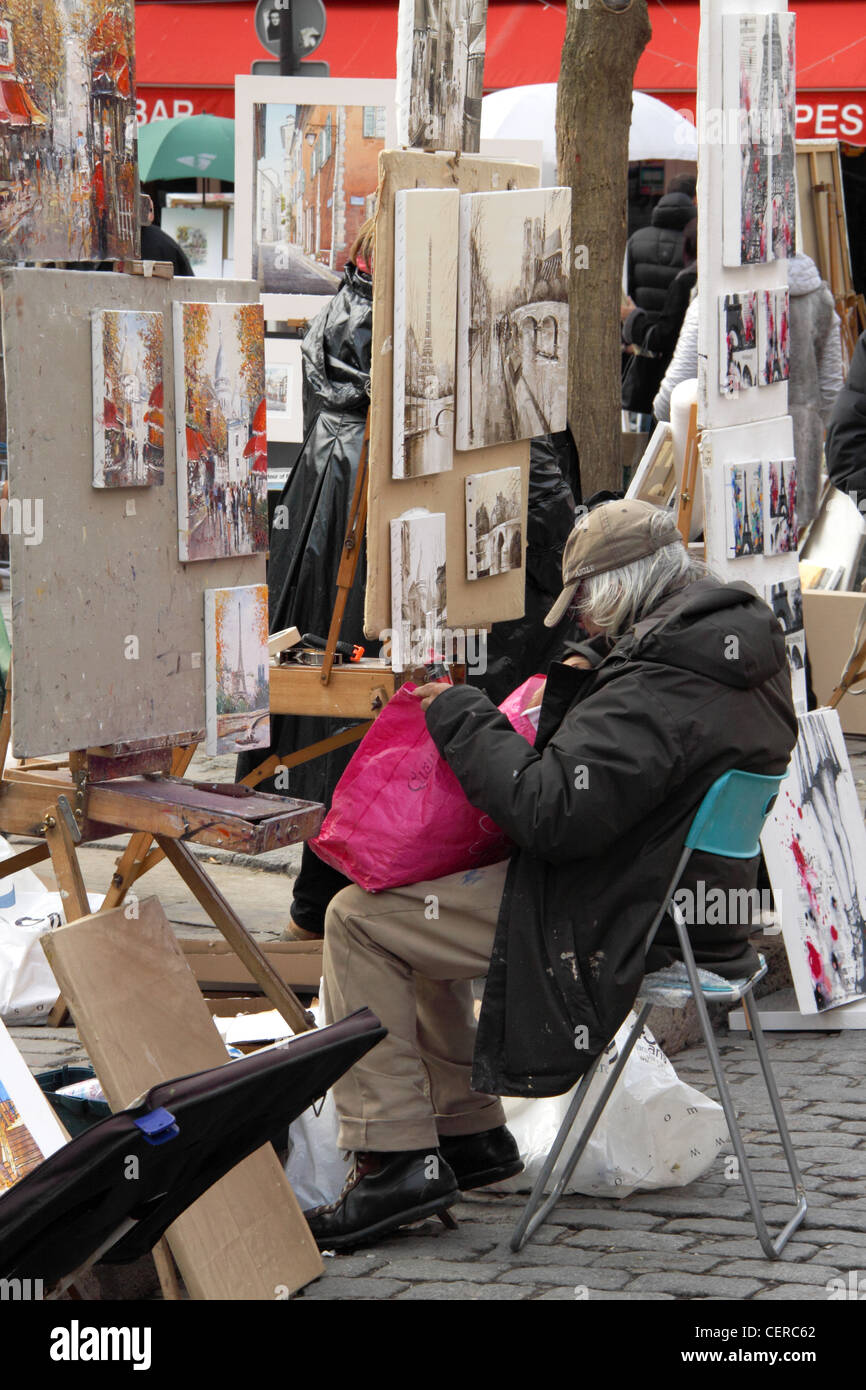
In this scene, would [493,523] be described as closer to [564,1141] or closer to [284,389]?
[564,1141]

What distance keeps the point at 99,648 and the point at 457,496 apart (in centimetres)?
112

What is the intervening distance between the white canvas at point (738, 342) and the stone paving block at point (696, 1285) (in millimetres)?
2163

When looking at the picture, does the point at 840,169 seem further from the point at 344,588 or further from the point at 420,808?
the point at 420,808

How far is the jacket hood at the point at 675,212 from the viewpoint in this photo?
910 cm

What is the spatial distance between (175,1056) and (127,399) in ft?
3.62

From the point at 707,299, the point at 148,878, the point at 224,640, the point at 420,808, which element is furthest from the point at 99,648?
the point at 148,878

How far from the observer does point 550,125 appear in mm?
9891

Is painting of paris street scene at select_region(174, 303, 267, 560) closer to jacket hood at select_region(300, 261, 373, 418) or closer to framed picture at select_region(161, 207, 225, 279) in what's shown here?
jacket hood at select_region(300, 261, 373, 418)

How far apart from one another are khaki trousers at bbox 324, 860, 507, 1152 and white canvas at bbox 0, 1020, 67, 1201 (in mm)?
633

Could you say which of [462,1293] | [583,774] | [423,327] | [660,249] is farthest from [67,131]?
[660,249]

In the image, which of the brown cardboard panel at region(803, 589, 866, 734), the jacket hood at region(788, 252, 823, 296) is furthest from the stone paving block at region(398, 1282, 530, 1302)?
the jacket hood at region(788, 252, 823, 296)

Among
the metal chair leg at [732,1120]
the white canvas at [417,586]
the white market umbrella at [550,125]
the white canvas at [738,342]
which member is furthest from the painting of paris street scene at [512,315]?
the white market umbrella at [550,125]

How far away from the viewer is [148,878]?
5832mm

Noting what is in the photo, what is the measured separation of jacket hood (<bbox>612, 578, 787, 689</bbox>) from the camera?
10.2 ft
